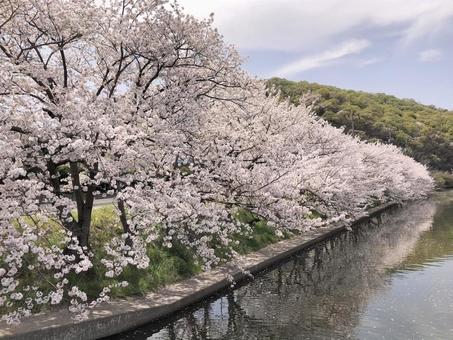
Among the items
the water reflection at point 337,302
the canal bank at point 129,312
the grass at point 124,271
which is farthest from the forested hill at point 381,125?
the canal bank at point 129,312

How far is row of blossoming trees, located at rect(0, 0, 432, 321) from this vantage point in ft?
37.1

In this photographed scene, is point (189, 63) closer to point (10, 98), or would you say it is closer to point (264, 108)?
point (10, 98)

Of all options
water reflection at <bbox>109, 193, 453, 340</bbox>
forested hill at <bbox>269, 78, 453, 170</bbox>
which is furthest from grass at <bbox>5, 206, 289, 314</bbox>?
forested hill at <bbox>269, 78, 453, 170</bbox>

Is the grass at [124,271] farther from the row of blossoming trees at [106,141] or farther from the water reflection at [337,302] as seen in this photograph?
the water reflection at [337,302]

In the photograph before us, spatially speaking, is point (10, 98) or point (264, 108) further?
point (264, 108)

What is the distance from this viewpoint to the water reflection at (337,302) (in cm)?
1375

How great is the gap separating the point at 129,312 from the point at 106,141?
16.5 ft

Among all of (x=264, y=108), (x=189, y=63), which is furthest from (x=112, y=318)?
(x=264, y=108)

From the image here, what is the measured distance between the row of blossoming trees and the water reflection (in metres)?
2.16

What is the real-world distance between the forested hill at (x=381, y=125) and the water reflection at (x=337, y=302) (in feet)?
194

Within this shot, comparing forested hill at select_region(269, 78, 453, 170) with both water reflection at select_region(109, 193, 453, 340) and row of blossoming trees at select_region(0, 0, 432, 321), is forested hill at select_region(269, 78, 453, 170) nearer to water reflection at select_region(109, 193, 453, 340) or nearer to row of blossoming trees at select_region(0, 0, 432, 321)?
water reflection at select_region(109, 193, 453, 340)

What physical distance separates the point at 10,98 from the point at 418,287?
53.6 feet

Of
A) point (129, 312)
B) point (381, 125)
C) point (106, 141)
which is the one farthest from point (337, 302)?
point (381, 125)

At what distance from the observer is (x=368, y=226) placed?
3941cm
